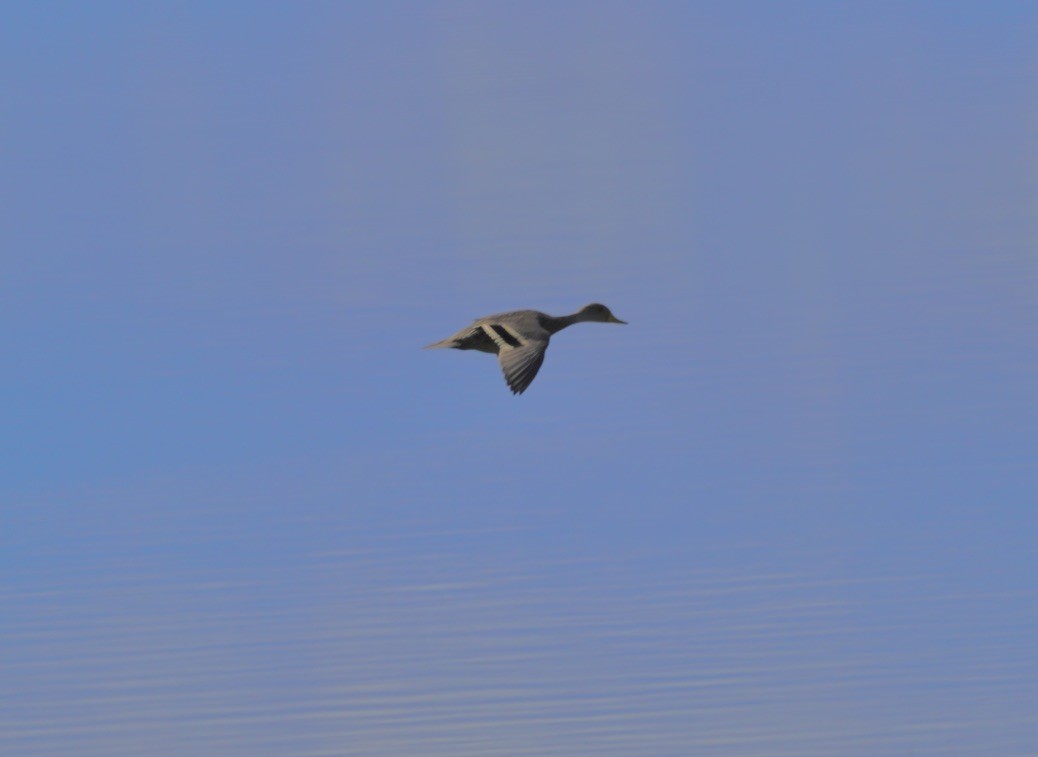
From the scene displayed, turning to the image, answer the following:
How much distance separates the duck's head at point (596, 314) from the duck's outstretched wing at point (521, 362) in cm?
272

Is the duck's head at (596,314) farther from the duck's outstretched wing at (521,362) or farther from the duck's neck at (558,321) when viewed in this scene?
the duck's outstretched wing at (521,362)

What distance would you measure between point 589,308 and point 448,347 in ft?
6.97

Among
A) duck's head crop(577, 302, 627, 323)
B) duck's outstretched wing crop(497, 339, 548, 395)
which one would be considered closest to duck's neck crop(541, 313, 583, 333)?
duck's head crop(577, 302, 627, 323)

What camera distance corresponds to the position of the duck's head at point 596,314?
50.2 feet

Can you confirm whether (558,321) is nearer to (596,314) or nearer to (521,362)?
(596,314)

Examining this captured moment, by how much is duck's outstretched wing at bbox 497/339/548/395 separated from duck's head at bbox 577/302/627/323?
272 centimetres

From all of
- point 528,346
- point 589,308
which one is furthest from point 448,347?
point 589,308

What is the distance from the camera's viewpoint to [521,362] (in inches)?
476

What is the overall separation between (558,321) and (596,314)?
0.81 m

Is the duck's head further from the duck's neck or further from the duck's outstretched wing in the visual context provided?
the duck's outstretched wing

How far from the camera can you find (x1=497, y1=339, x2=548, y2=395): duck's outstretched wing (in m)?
11.8

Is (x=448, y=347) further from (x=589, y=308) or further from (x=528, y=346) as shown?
(x=589, y=308)

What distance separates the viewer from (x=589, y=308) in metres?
15.3

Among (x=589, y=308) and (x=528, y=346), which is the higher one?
(x=589, y=308)
